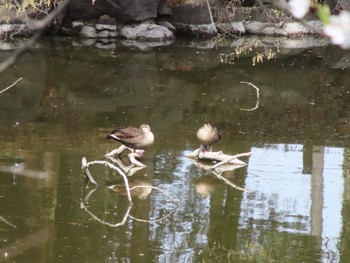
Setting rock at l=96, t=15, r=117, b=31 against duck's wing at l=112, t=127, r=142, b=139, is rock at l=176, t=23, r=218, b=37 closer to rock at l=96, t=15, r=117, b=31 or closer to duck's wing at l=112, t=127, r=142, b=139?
rock at l=96, t=15, r=117, b=31

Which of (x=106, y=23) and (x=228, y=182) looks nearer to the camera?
(x=228, y=182)

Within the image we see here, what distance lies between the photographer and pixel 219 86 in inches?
587

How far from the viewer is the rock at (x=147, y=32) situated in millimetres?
20250

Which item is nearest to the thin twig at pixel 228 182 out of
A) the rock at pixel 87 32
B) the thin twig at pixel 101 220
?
the thin twig at pixel 101 220

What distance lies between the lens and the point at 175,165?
30.7ft

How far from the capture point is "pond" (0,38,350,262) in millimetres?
6961

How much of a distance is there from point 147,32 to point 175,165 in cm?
1137

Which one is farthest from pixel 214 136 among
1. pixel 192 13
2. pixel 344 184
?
pixel 192 13

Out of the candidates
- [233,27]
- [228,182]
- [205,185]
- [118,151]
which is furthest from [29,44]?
[233,27]

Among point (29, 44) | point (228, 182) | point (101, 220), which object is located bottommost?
point (101, 220)

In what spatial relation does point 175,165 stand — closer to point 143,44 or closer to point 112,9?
point 143,44

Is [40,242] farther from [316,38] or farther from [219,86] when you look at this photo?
[316,38]

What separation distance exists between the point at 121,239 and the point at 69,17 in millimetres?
14198

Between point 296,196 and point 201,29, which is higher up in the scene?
point 201,29
